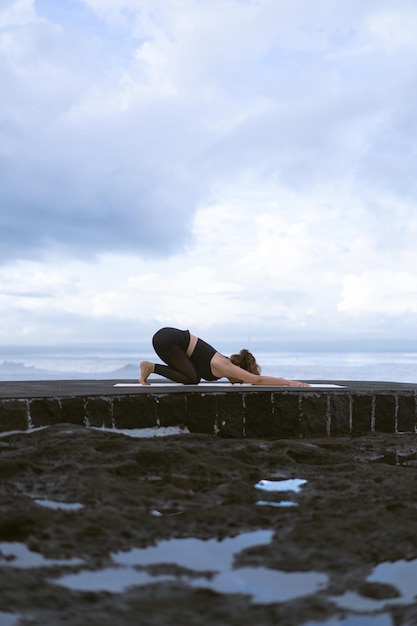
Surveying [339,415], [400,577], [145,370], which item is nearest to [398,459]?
[339,415]

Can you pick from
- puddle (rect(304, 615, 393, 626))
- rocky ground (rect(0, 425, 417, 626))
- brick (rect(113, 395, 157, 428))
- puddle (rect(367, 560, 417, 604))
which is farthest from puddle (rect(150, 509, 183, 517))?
brick (rect(113, 395, 157, 428))

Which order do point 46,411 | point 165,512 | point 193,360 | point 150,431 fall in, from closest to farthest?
1. point 165,512
2. point 46,411
3. point 150,431
4. point 193,360

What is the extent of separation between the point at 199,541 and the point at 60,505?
0.73m

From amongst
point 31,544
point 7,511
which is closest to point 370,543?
point 31,544

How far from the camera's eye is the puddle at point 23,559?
2230 mm

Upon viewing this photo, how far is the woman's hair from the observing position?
759cm

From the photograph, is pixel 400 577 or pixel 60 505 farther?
pixel 60 505

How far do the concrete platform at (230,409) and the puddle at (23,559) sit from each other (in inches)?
134

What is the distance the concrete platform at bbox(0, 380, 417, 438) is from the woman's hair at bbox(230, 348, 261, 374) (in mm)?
536

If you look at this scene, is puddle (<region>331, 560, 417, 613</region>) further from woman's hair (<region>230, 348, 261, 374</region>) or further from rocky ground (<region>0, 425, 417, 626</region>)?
woman's hair (<region>230, 348, 261, 374</region>)

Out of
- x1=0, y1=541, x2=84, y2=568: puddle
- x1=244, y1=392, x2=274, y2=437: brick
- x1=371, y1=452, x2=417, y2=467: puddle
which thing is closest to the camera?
x1=0, y1=541, x2=84, y2=568: puddle

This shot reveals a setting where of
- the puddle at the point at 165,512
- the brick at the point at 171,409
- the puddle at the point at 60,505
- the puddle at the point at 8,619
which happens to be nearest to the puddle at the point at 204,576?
the puddle at the point at 8,619

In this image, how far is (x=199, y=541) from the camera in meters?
2.48

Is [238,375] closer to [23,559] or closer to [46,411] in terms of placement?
[46,411]
